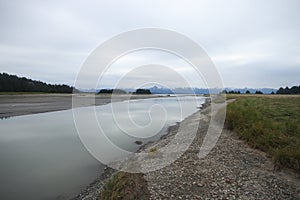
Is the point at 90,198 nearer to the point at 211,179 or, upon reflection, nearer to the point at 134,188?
the point at 134,188

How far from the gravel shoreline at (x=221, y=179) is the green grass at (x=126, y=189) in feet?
0.73

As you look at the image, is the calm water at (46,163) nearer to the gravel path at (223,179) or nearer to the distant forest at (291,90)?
the gravel path at (223,179)

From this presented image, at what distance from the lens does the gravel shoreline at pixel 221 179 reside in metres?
5.04

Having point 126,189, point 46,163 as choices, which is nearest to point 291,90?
point 46,163

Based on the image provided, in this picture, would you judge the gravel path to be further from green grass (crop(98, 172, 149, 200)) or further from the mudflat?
the mudflat

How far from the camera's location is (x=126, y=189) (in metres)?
5.27

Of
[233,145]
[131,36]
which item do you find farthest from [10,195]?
[131,36]

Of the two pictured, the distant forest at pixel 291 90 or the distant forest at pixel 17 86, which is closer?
the distant forest at pixel 17 86

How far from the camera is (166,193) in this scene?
5.18 m

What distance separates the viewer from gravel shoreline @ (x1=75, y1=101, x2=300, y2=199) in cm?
504

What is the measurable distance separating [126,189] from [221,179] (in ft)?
9.09

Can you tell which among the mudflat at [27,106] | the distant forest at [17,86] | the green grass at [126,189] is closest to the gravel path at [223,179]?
the green grass at [126,189]

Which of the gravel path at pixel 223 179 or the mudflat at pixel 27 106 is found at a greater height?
the mudflat at pixel 27 106

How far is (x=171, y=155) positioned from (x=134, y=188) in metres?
3.26
